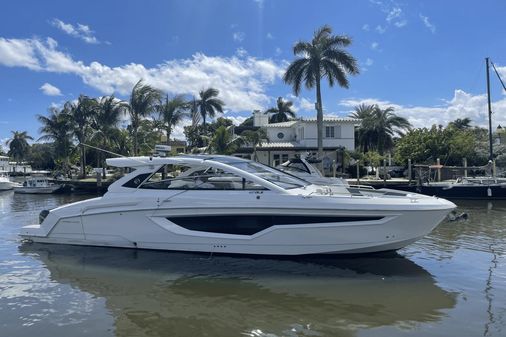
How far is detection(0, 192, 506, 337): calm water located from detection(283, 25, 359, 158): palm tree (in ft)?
72.7

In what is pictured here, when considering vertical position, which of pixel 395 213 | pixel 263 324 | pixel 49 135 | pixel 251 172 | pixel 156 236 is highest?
pixel 49 135

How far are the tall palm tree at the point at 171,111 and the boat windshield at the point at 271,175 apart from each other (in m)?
30.6

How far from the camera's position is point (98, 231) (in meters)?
9.36

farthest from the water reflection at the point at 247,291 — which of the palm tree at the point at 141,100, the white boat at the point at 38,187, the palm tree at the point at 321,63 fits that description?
the palm tree at the point at 141,100

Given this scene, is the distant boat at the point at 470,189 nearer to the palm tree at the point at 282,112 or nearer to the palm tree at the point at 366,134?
the palm tree at the point at 366,134

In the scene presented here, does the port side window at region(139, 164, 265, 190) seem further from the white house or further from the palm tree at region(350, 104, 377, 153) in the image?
the palm tree at region(350, 104, 377, 153)

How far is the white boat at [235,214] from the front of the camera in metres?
7.90

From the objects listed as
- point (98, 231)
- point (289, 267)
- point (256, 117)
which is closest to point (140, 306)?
point (289, 267)

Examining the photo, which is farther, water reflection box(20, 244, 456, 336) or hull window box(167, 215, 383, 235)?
hull window box(167, 215, 383, 235)

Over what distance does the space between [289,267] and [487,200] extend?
19892mm

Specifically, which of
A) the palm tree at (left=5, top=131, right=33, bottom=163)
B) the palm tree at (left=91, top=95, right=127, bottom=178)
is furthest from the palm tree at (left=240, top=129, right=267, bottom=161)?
the palm tree at (left=5, top=131, right=33, bottom=163)

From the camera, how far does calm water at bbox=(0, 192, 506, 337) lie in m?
5.59

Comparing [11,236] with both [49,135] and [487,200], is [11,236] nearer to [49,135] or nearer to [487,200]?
[487,200]

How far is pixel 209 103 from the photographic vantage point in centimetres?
5116
